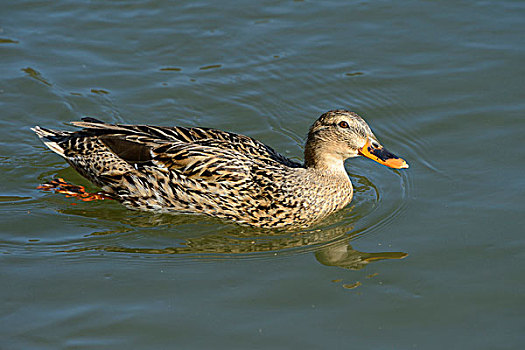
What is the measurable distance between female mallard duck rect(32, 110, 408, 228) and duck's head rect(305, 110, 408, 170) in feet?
0.04

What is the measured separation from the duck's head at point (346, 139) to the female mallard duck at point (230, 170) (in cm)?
1

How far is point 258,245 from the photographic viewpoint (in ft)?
27.3

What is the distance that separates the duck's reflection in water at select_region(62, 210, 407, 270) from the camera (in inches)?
316

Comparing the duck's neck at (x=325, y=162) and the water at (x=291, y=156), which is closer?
the water at (x=291, y=156)

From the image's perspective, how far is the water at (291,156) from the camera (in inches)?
274

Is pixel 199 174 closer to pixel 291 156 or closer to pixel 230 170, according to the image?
pixel 230 170

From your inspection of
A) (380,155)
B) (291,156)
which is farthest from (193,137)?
(380,155)

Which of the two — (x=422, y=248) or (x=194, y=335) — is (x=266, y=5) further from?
(x=194, y=335)

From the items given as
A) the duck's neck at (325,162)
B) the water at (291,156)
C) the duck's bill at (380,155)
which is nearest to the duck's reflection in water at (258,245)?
the water at (291,156)

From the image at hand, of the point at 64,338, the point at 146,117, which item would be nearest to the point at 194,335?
the point at 64,338

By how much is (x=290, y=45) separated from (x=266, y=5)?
1386 mm

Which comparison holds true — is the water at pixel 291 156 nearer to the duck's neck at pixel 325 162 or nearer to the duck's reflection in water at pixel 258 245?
the duck's reflection in water at pixel 258 245

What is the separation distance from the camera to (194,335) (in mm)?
6762

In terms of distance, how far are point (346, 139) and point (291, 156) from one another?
5.71 feet
